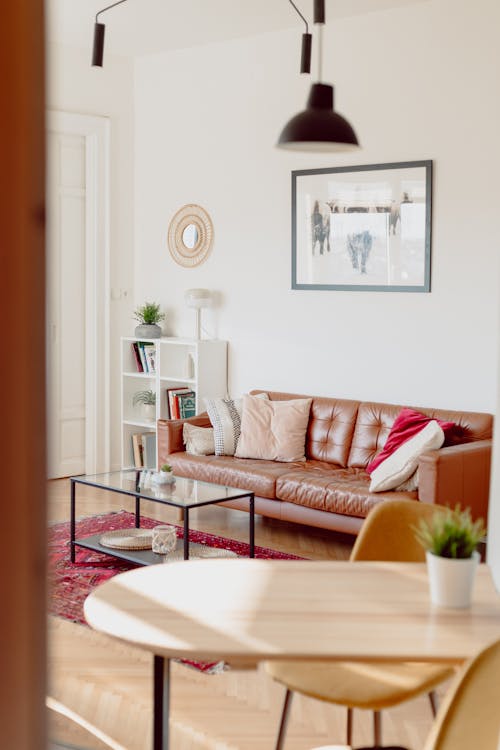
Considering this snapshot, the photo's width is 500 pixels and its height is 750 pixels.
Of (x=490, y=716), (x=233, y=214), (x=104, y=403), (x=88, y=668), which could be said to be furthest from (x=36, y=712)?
(x=104, y=403)

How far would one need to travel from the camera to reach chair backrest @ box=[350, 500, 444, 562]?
9.48 ft

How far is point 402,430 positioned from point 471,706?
3741mm

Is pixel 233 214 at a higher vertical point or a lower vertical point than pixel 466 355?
higher

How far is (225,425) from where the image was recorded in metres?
6.34

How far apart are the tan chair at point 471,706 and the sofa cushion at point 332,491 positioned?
3181 mm

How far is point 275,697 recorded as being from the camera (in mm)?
3498

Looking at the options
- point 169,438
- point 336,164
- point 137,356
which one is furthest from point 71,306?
point 336,164

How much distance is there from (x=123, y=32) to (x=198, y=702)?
16.3 feet

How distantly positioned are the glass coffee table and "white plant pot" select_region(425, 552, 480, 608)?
2.47 meters

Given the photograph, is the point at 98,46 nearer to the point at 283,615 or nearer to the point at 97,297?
the point at 97,297

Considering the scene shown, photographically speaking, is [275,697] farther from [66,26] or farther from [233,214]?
[66,26]

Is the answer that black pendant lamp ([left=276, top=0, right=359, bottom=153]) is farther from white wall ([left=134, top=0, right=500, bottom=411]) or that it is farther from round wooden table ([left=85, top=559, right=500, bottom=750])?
white wall ([left=134, top=0, right=500, bottom=411])

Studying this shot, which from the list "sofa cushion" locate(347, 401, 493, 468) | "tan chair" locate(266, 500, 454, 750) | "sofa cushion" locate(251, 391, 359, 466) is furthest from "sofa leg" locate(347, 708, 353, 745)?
"sofa cushion" locate(251, 391, 359, 466)

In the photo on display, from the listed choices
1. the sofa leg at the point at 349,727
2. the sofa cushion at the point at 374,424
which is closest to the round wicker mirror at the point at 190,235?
the sofa cushion at the point at 374,424
